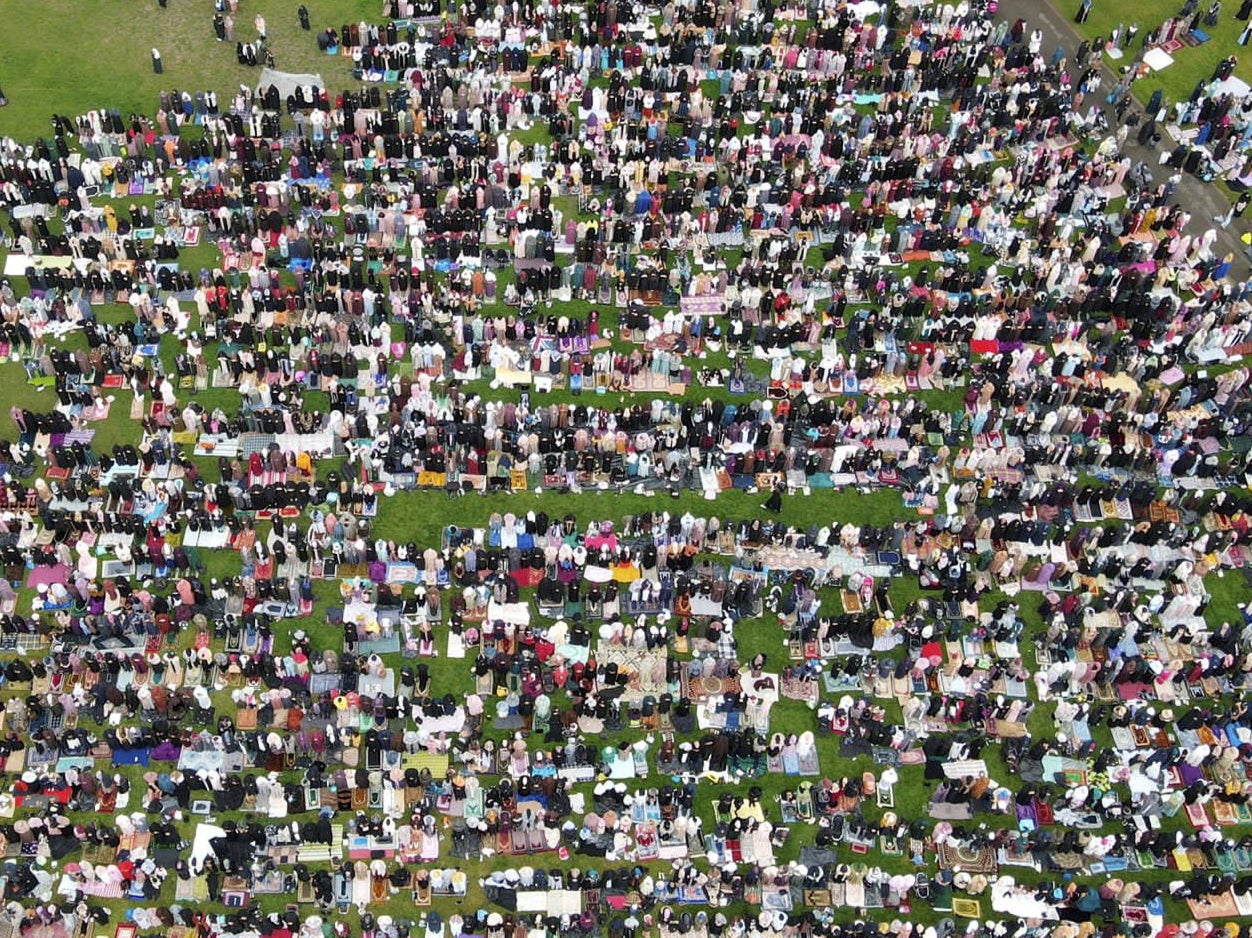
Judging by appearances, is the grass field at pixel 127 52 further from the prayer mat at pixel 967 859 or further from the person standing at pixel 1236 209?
the prayer mat at pixel 967 859

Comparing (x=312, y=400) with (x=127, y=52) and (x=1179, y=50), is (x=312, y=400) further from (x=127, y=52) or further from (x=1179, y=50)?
(x=1179, y=50)

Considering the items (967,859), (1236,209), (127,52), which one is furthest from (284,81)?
(967,859)

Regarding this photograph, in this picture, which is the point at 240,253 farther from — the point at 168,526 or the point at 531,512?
the point at 531,512

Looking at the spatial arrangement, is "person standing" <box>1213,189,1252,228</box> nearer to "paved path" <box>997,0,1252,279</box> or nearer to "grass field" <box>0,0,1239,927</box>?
"paved path" <box>997,0,1252,279</box>

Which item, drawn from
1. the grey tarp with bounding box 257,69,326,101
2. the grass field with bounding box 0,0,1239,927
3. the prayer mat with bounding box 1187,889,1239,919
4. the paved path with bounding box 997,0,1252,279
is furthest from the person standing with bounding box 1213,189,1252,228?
the grey tarp with bounding box 257,69,326,101

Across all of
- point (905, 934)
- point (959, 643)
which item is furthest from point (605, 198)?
point (905, 934)
